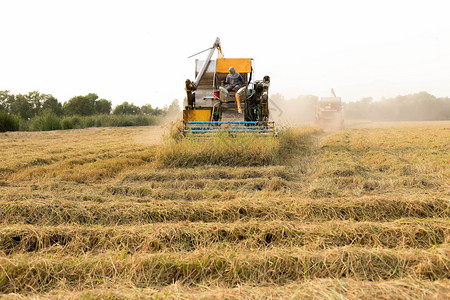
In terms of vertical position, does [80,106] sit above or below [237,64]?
above

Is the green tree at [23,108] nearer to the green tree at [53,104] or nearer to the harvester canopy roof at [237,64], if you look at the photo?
the green tree at [53,104]

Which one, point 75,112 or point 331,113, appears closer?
point 331,113

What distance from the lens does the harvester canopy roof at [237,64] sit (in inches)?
386

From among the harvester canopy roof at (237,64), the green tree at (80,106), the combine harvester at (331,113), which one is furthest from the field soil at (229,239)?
the green tree at (80,106)

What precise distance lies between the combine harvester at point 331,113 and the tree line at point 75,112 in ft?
49.3

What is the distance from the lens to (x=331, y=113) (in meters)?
23.9

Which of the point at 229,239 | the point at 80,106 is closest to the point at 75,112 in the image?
the point at 80,106

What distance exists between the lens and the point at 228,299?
1896mm

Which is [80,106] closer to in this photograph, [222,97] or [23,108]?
[23,108]

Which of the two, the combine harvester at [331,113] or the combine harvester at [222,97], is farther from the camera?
the combine harvester at [331,113]

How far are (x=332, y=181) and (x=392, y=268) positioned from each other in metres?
2.84

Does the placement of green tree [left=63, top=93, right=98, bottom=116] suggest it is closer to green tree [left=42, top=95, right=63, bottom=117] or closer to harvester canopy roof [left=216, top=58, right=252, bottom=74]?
green tree [left=42, top=95, right=63, bottom=117]

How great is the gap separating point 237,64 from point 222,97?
4.84 feet

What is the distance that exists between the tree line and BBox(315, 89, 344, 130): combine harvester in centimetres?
1502
